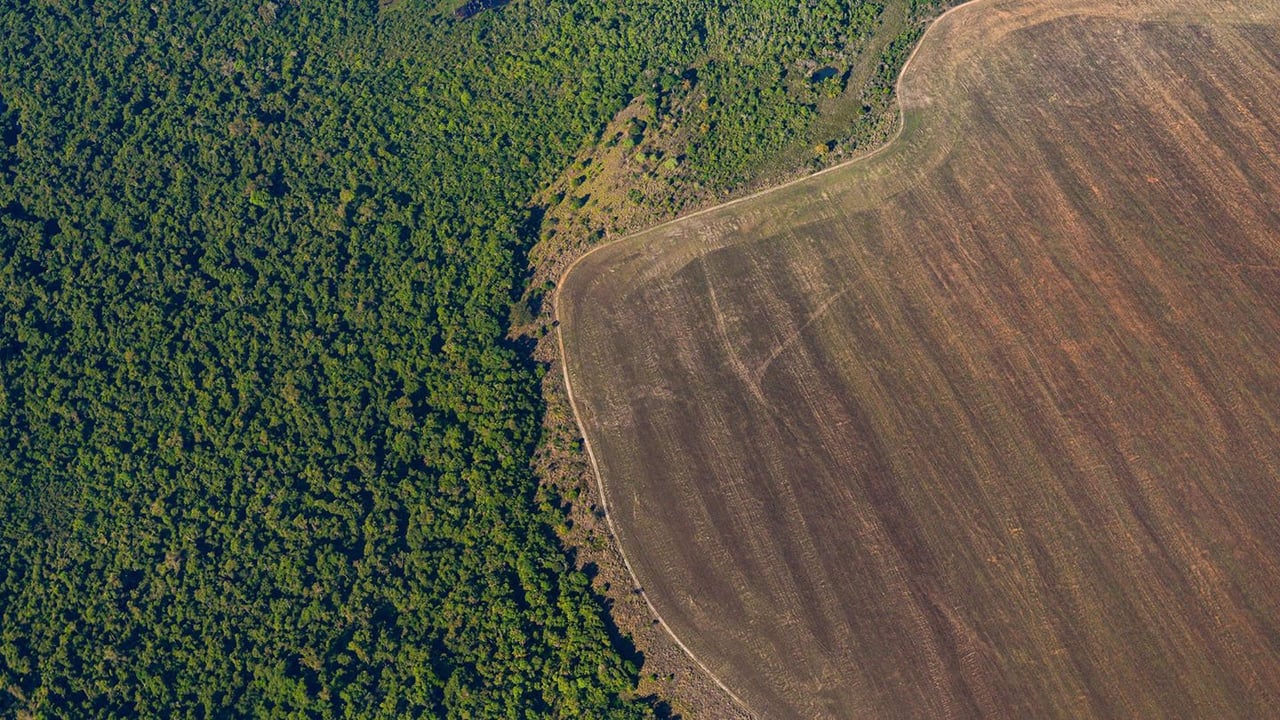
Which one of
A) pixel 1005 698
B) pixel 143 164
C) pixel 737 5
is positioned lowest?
pixel 1005 698

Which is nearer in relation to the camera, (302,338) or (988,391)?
(988,391)

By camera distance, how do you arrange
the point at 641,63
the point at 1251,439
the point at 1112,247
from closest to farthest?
the point at 1251,439
the point at 1112,247
the point at 641,63

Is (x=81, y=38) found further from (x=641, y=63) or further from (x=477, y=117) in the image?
(x=641, y=63)

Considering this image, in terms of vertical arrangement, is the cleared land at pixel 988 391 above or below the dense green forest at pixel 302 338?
below

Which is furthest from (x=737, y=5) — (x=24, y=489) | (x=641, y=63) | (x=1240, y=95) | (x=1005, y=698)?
(x=24, y=489)

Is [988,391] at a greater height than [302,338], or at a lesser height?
lesser

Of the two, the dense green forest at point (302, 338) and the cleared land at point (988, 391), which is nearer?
the cleared land at point (988, 391)
